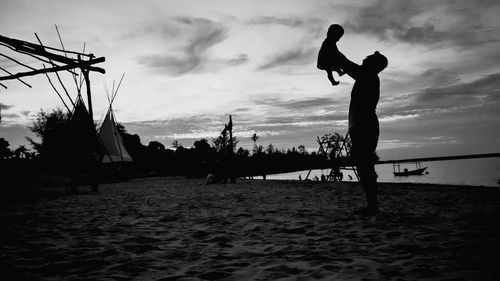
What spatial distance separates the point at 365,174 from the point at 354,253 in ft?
6.46

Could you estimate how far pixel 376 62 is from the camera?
4.23 meters

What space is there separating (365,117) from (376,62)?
2.68 ft

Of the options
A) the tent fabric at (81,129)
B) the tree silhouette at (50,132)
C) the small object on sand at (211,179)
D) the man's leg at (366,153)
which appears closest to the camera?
the man's leg at (366,153)

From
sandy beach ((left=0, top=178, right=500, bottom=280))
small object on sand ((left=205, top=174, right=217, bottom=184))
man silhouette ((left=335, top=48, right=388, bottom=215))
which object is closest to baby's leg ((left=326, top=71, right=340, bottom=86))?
man silhouette ((left=335, top=48, right=388, bottom=215))

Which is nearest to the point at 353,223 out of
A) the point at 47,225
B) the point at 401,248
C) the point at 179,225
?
the point at 401,248

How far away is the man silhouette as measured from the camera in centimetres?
415

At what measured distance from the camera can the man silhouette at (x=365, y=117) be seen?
4.15m

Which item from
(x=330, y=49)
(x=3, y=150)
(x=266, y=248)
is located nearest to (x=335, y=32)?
(x=330, y=49)

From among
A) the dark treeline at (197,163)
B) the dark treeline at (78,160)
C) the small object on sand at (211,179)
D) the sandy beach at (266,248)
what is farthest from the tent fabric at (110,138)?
the sandy beach at (266,248)

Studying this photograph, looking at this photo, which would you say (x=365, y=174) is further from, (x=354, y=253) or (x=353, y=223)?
(x=354, y=253)

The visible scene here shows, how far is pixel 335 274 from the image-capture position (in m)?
1.92

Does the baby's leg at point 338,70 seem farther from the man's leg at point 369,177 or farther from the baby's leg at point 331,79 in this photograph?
the man's leg at point 369,177

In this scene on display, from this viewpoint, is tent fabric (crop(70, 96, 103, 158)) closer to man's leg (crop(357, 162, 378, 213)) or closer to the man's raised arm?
the man's raised arm

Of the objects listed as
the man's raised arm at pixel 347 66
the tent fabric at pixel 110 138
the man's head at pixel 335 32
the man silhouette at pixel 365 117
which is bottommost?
the man silhouette at pixel 365 117
